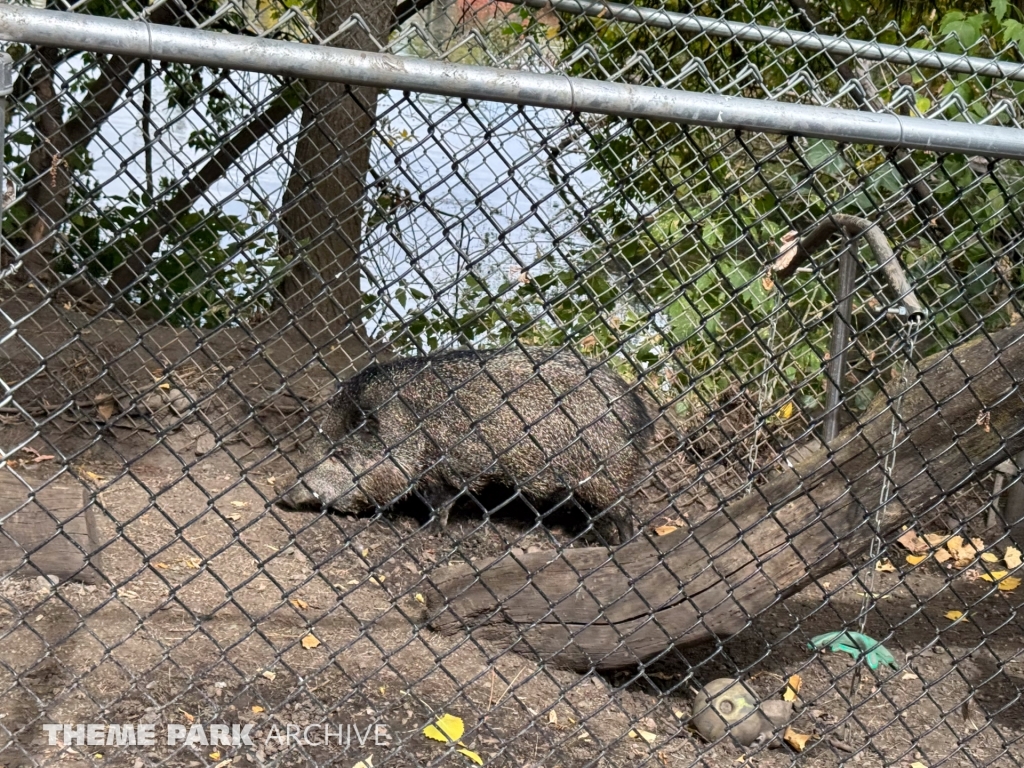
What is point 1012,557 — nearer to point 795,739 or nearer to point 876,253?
point 795,739

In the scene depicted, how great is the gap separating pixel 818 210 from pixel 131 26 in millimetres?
3817

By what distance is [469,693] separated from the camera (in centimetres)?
288

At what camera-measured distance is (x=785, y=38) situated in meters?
3.94

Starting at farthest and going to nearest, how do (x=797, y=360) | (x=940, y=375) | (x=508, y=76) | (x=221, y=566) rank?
(x=797, y=360) < (x=221, y=566) < (x=940, y=375) < (x=508, y=76)

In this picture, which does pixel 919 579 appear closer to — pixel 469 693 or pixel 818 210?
pixel 818 210

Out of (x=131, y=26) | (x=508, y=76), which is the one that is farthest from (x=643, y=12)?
(x=131, y=26)

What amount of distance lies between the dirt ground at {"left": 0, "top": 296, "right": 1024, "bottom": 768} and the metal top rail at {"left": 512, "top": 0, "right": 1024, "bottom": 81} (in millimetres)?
1800

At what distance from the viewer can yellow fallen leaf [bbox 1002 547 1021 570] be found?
408 centimetres

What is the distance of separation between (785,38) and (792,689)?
8.12 feet


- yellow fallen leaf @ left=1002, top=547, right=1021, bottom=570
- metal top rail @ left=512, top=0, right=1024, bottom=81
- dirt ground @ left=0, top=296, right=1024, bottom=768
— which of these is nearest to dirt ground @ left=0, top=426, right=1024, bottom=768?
dirt ground @ left=0, top=296, right=1024, bottom=768

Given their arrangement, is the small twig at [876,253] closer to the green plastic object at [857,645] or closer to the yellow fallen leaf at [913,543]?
the green plastic object at [857,645]

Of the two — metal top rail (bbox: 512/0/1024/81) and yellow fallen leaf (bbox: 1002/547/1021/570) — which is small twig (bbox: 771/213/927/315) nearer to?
metal top rail (bbox: 512/0/1024/81)

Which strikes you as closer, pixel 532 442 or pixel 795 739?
pixel 795 739

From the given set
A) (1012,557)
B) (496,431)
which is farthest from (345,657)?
(1012,557)
